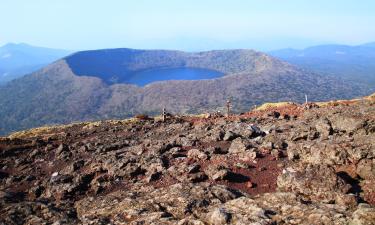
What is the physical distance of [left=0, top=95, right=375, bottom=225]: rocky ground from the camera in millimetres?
17422

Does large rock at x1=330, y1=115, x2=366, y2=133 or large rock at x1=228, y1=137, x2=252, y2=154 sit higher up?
large rock at x1=330, y1=115, x2=366, y2=133

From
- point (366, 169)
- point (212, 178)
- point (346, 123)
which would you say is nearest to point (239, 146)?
point (212, 178)

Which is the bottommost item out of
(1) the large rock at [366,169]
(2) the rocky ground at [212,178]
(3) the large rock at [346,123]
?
(2) the rocky ground at [212,178]

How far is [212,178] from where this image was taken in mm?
22922

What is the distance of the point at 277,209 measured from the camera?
17.1 m

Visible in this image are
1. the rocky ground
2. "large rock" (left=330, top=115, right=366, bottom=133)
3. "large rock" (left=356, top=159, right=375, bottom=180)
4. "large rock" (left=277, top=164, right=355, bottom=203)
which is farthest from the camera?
"large rock" (left=330, top=115, right=366, bottom=133)

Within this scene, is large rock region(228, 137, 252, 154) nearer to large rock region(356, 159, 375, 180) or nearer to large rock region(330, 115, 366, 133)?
large rock region(330, 115, 366, 133)

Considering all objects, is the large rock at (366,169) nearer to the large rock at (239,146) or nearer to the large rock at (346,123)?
the large rock at (346,123)

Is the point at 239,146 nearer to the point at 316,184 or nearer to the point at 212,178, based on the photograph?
the point at 212,178

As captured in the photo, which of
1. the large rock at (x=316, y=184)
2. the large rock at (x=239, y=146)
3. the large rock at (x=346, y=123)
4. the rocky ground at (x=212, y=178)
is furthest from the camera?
the large rock at (x=239, y=146)

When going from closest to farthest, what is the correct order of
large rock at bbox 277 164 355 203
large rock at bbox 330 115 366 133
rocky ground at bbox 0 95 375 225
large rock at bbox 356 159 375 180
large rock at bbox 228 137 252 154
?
rocky ground at bbox 0 95 375 225, large rock at bbox 277 164 355 203, large rock at bbox 356 159 375 180, large rock at bbox 330 115 366 133, large rock at bbox 228 137 252 154

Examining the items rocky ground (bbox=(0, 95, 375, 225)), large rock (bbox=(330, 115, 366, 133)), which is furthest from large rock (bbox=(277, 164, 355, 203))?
large rock (bbox=(330, 115, 366, 133))

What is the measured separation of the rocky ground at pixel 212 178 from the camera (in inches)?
686

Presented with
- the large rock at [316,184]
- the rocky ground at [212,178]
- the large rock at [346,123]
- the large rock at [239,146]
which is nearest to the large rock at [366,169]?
the rocky ground at [212,178]
